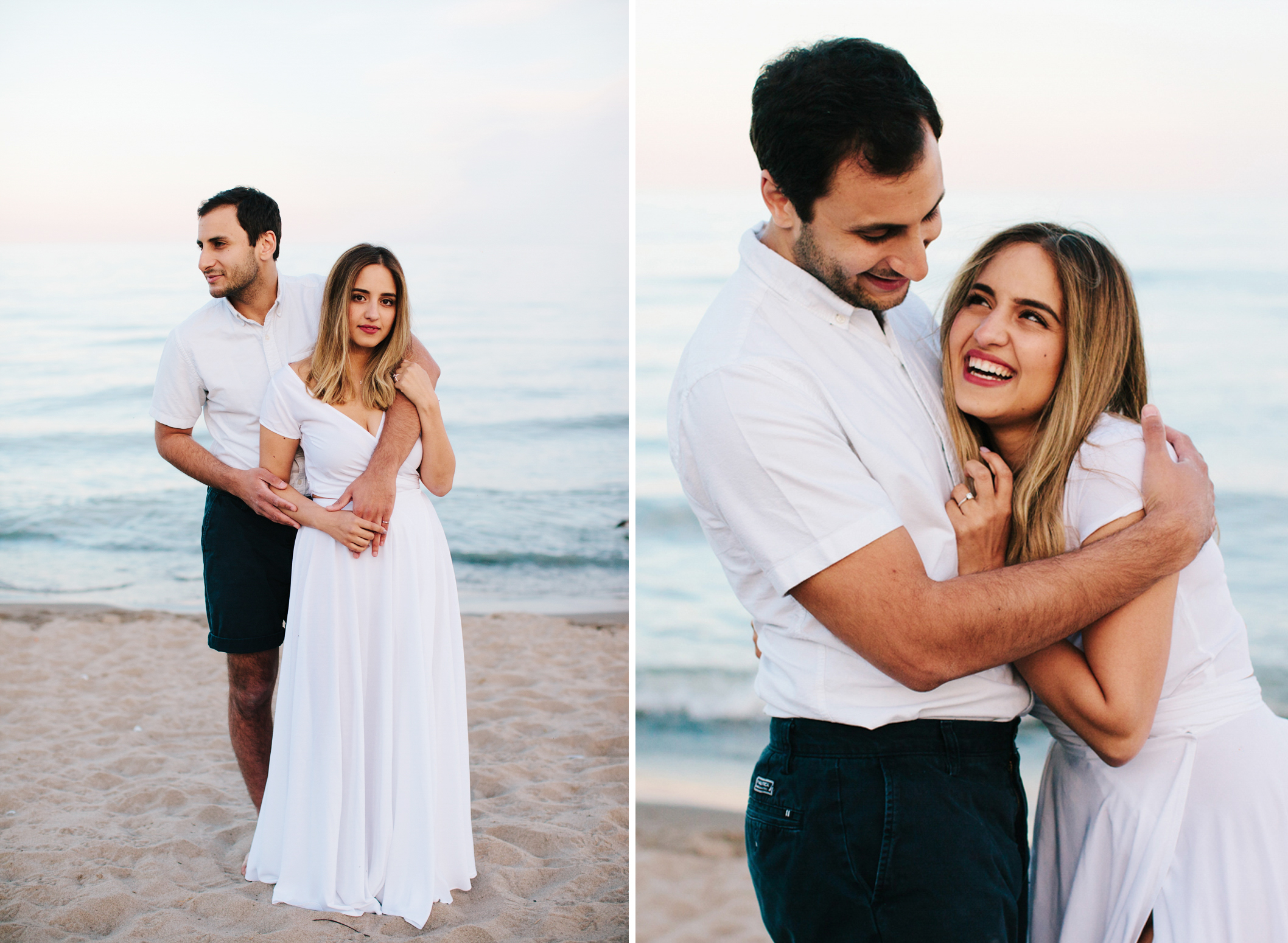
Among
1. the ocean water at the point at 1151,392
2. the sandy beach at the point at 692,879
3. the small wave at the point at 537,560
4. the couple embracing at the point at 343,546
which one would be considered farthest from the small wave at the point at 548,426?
the couple embracing at the point at 343,546

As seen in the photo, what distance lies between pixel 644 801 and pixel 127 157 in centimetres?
1007

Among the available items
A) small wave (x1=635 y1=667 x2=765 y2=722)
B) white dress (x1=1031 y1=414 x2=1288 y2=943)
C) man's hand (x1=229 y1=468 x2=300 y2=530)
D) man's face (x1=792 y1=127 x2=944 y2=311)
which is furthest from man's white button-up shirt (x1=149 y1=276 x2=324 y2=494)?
small wave (x1=635 y1=667 x2=765 y2=722)

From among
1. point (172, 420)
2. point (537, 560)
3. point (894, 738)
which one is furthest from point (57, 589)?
point (894, 738)

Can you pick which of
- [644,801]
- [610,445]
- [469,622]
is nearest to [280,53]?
[610,445]

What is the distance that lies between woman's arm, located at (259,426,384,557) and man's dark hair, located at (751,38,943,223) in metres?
1.77

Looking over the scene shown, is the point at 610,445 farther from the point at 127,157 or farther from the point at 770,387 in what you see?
the point at 770,387

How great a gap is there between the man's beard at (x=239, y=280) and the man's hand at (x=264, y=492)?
0.55 metres

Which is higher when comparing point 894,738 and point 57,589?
point 894,738

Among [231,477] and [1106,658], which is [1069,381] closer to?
[1106,658]

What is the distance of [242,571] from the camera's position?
3.29 metres

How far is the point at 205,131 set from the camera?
11891 mm

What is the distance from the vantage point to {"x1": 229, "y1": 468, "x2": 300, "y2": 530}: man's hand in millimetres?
3062

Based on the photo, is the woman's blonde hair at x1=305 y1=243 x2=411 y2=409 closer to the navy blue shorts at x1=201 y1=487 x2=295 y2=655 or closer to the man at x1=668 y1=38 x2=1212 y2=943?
the navy blue shorts at x1=201 y1=487 x2=295 y2=655

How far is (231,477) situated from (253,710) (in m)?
0.82
